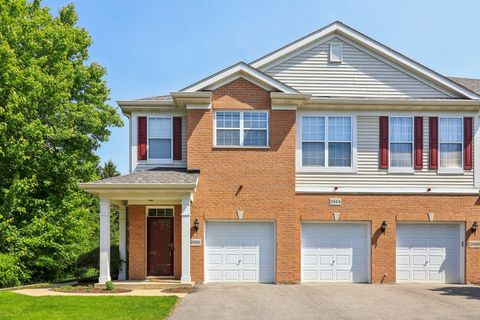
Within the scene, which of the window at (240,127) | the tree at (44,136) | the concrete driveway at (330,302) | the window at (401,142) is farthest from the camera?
the tree at (44,136)

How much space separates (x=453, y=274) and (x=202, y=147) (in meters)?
9.91

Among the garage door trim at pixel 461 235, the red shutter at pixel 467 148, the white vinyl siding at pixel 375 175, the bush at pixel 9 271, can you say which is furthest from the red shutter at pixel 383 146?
the bush at pixel 9 271

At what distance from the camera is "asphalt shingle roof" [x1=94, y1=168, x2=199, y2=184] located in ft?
51.1

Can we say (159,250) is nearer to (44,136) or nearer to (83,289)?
(83,289)

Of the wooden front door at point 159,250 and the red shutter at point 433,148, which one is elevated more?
the red shutter at point 433,148

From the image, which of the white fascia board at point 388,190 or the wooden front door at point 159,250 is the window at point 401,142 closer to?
the white fascia board at point 388,190

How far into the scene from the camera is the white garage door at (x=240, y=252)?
16797 millimetres

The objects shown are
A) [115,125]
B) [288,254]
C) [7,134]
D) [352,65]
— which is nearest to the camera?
[288,254]

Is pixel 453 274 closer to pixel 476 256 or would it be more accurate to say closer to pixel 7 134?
pixel 476 256

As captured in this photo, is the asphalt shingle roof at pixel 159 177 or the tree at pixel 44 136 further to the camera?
the tree at pixel 44 136

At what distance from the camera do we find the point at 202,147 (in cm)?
1678

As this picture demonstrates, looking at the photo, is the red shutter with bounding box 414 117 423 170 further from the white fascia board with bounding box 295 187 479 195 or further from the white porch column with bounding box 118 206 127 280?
the white porch column with bounding box 118 206 127 280

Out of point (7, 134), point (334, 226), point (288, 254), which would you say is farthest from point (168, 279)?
point (7, 134)

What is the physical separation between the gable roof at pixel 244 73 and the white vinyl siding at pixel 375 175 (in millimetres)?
3128
